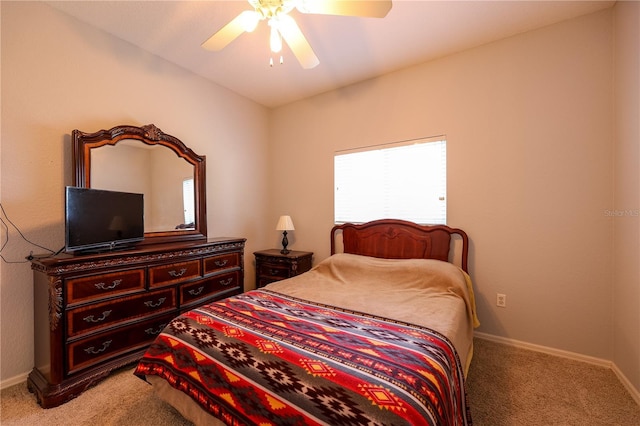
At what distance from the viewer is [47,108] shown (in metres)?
1.98

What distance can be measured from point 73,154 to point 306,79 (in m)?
2.37

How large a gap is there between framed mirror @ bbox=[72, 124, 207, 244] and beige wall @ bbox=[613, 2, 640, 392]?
3.66m

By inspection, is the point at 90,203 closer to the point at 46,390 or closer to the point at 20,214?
the point at 20,214

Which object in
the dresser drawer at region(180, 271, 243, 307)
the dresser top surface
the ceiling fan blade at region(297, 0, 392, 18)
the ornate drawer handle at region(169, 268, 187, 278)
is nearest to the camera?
the ceiling fan blade at region(297, 0, 392, 18)

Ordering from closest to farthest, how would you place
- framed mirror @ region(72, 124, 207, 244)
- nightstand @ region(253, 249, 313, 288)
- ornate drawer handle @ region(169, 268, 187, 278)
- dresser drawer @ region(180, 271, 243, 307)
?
framed mirror @ region(72, 124, 207, 244)
ornate drawer handle @ region(169, 268, 187, 278)
dresser drawer @ region(180, 271, 243, 307)
nightstand @ region(253, 249, 313, 288)

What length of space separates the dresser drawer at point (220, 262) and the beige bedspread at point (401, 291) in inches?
29.5

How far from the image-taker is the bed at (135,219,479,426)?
0.95m

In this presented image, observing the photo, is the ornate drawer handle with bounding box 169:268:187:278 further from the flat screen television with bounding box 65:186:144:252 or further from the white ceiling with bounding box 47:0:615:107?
the white ceiling with bounding box 47:0:615:107

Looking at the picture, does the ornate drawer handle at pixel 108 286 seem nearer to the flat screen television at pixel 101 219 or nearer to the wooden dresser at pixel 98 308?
the wooden dresser at pixel 98 308

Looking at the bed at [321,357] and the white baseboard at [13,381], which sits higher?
the bed at [321,357]

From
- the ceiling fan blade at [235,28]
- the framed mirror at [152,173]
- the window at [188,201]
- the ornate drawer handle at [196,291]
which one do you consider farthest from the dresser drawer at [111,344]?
the ceiling fan blade at [235,28]

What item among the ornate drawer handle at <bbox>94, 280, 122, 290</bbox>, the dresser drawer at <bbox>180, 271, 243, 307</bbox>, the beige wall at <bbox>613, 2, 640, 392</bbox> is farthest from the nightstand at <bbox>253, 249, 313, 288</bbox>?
the beige wall at <bbox>613, 2, 640, 392</bbox>

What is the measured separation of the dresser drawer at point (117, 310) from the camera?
175 cm

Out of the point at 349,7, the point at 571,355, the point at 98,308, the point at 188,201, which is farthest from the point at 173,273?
the point at 571,355
